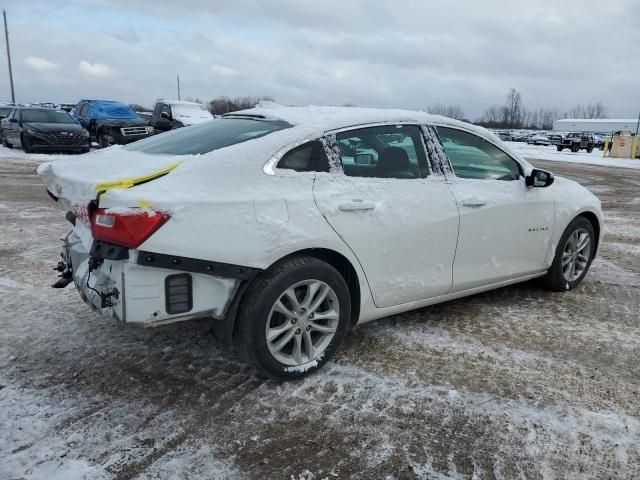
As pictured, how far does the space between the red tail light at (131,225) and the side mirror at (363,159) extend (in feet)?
4.26

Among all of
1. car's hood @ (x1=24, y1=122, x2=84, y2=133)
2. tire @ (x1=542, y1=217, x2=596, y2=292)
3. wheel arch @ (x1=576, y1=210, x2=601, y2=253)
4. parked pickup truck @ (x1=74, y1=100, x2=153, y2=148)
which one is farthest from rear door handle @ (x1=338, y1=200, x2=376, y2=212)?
parked pickup truck @ (x1=74, y1=100, x2=153, y2=148)

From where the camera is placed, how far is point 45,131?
17.3 metres

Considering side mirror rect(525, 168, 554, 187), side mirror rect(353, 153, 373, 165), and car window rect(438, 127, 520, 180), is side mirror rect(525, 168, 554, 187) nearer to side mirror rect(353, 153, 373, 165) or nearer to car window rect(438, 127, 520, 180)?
car window rect(438, 127, 520, 180)

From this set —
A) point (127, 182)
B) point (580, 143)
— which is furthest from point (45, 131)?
point (580, 143)

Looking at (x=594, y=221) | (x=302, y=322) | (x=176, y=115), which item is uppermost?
(x=176, y=115)

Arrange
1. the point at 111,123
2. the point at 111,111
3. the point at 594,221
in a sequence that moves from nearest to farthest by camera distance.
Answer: the point at 594,221 < the point at 111,123 < the point at 111,111

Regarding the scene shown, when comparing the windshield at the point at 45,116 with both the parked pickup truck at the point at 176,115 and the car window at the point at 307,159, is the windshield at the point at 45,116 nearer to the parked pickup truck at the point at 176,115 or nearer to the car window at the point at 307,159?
the parked pickup truck at the point at 176,115

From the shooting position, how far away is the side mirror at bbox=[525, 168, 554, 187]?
4.33 metres

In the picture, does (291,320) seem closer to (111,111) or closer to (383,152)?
A: (383,152)

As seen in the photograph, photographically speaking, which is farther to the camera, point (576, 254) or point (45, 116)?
point (45, 116)

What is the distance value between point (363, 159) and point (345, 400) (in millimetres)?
1485

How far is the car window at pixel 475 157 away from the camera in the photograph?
12.9ft

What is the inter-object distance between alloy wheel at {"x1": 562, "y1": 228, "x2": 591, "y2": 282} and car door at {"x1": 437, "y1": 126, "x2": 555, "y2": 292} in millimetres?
402

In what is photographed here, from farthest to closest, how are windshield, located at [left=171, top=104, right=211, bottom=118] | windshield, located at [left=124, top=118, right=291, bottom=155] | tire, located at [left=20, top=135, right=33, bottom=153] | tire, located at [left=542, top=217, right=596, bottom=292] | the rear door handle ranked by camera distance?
windshield, located at [left=171, top=104, right=211, bottom=118] → tire, located at [left=20, top=135, right=33, bottom=153] → tire, located at [left=542, top=217, right=596, bottom=292] → windshield, located at [left=124, top=118, right=291, bottom=155] → the rear door handle
